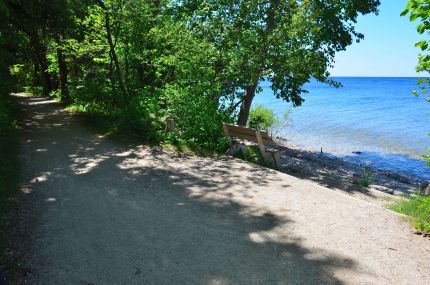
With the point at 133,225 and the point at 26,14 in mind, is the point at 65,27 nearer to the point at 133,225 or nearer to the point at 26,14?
the point at 26,14

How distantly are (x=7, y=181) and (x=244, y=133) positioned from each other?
5225 mm

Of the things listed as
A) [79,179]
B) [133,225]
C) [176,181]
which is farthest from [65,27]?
[133,225]

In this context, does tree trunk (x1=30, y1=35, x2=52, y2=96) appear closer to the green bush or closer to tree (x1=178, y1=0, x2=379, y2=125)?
tree (x1=178, y1=0, x2=379, y2=125)

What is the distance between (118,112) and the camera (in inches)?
453

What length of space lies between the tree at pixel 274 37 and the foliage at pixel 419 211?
609 cm

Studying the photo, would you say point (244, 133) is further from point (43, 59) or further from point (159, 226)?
point (43, 59)

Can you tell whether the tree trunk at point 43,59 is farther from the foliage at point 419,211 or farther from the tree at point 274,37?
the foliage at point 419,211

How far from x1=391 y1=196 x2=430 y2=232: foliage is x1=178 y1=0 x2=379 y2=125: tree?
6.09 m

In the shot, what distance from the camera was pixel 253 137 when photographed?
29.0 feet

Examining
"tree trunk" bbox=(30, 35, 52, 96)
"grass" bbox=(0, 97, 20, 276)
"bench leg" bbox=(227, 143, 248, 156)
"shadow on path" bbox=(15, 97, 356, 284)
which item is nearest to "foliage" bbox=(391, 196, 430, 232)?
"shadow on path" bbox=(15, 97, 356, 284)

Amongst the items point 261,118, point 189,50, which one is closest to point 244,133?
point 189,50

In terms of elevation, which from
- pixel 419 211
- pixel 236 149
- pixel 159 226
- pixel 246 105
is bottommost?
pixel 159 226

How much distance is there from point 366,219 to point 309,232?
1.16 meters

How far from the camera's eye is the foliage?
4995 millimetres
